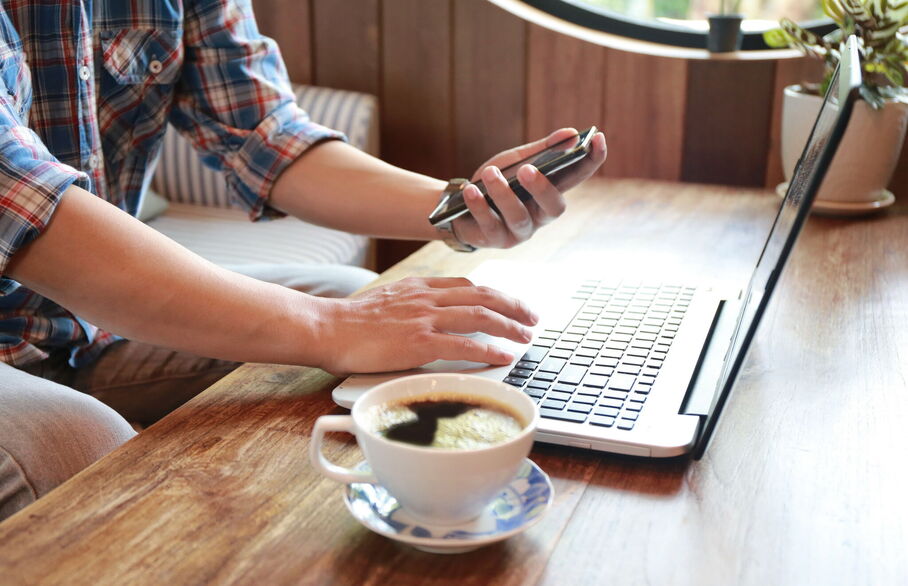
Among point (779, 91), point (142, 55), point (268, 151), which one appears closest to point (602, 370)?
point (268, 151)

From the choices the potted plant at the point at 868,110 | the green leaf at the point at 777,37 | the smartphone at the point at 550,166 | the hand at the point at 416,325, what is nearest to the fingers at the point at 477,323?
the hand at the point at 416,325

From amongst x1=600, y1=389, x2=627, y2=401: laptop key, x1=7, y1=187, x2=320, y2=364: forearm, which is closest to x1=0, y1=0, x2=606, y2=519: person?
x1=7, y1=187, x2=320, y2=364: forearm

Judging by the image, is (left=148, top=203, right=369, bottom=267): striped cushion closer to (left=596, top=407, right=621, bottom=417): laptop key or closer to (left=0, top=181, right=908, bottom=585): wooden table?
(left=0, top=181, right=908, bottom=585): wooden table

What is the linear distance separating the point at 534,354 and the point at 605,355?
63 millimetres

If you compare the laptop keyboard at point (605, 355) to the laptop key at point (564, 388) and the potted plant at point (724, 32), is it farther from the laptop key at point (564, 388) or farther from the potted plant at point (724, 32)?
the potted plant at point (724, 32)

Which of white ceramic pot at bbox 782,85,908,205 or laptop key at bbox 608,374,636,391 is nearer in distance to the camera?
laptop key at bbox 608,374,636,391

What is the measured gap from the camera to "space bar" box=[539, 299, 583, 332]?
902 millimetres

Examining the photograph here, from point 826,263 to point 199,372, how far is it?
802mm

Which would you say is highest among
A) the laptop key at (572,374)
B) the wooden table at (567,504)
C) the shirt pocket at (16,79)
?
the shirt pocket at (16,79)

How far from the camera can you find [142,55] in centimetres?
117

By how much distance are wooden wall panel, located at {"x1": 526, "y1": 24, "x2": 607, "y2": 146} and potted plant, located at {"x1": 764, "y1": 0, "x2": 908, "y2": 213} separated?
41cm

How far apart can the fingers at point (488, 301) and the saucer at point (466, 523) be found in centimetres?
25

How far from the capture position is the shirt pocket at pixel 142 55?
1147 millimetres

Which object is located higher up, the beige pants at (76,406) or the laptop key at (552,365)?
the laptop key at (552,365)
